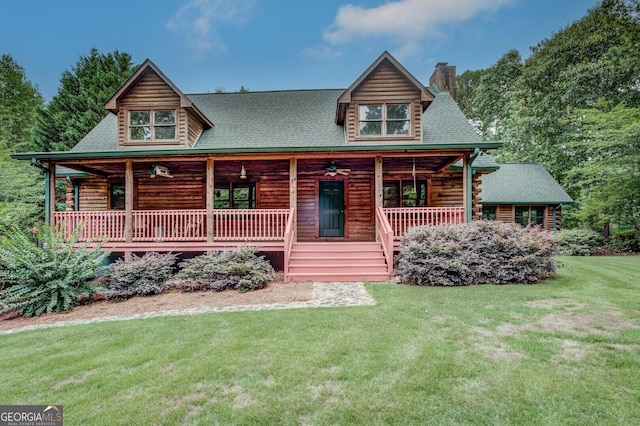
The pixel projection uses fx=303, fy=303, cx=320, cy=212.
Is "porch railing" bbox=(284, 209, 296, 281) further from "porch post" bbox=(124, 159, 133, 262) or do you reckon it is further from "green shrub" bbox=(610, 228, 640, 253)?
"green shrub" bbox=(610, 228, 640, 253)

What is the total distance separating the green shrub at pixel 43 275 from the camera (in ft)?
22.6

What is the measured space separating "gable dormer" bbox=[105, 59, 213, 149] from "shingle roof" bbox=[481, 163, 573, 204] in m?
16.2

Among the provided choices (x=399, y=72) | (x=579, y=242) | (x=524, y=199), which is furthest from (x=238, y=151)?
(x=579, y=242)

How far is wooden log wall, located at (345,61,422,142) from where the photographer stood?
10.7 meters

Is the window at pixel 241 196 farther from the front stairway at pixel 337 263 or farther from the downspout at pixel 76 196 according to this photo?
the downspout at pixel 76 196

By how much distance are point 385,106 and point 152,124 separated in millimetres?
8517

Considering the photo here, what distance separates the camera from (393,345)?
13.2ft

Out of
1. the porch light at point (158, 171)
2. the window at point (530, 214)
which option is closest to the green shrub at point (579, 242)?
the window at point (530, 214)

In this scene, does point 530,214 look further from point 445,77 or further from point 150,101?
point 150,101

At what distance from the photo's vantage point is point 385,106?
1084 cm

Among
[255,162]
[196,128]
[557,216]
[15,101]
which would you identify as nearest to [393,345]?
[255,162]

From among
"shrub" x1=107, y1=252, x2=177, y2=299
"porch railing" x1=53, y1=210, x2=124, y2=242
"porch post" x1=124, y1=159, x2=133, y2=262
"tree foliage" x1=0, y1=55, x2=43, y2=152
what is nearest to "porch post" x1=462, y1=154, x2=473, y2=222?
"shrub" x1=107, y1=252, x2=177, y2=299

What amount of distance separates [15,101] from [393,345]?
39.2 meters

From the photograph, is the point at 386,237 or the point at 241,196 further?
the point at 241,196
